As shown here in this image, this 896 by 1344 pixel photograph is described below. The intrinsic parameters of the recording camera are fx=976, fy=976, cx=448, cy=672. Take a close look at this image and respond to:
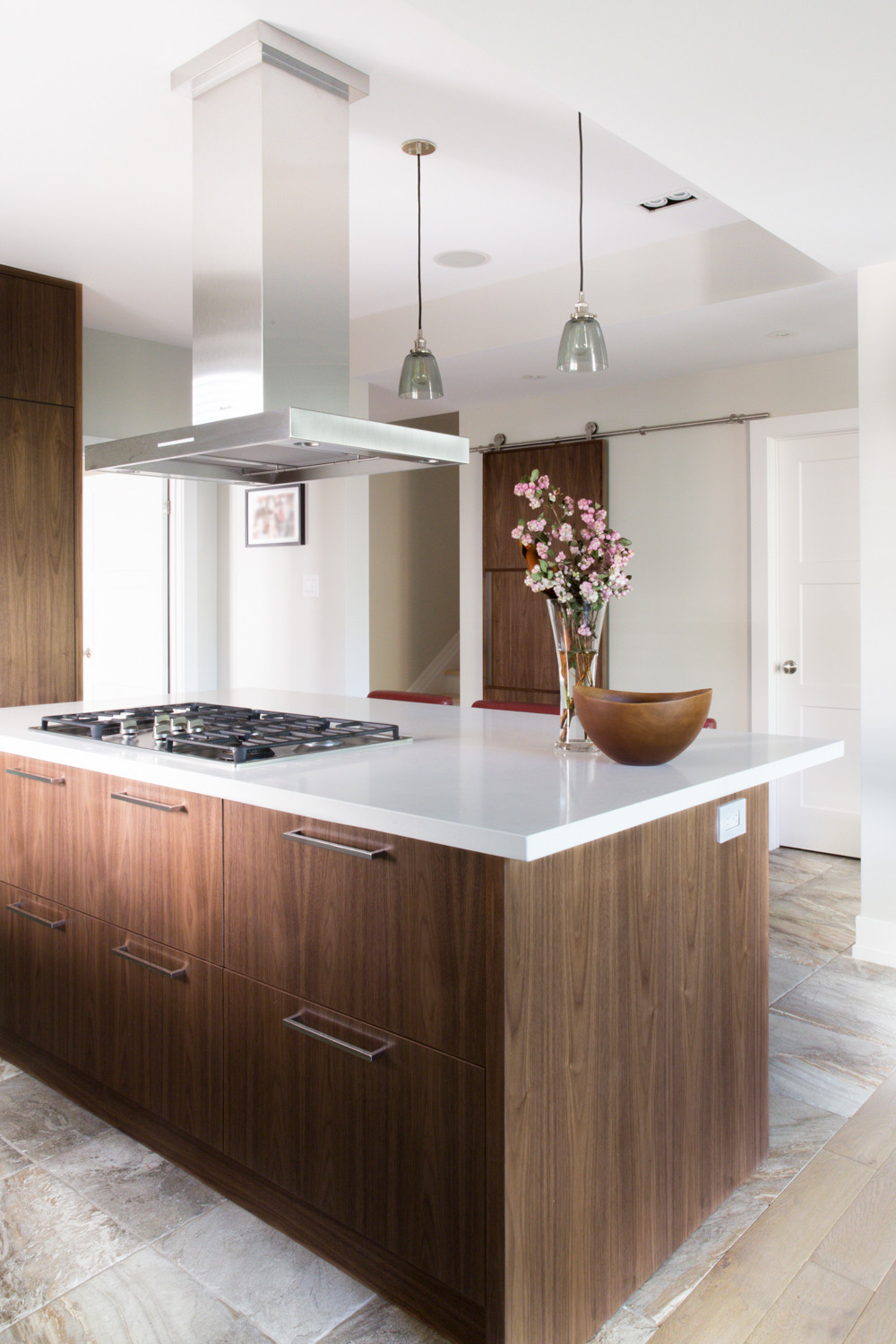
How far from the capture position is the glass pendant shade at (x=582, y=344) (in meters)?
2.75

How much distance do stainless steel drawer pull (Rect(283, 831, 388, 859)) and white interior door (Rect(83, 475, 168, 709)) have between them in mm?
3874

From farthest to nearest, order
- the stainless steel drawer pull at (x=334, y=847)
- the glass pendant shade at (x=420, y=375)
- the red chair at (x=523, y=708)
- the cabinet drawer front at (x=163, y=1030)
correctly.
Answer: the glass pendant shade at (x=420, y=375) < the red chair at (x=523, y=708) < the cabinet drawer front at (x=163, y=1030) < the stainless steel drawer pull at (x=334, y=847)

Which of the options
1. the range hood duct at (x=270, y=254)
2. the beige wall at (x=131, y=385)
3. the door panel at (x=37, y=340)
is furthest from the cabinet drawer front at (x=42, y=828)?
the beige wall at (x=131, y=385)

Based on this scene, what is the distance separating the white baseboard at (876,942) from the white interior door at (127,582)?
368cm

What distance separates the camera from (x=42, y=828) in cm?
239

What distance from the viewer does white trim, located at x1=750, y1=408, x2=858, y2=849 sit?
4.62 metres

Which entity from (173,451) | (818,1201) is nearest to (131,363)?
(173,451)

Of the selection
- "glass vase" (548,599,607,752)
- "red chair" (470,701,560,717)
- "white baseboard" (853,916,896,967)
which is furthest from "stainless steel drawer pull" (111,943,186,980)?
"white baseboard" (853,916,896,967)

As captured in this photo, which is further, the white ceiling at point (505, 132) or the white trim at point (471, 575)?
the white trim at point (471, 575)

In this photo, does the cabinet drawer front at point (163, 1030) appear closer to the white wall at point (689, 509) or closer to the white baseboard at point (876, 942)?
the white baseboard at point (876, 942)

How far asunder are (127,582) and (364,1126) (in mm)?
4410

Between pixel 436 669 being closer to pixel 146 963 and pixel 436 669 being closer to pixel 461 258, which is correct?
pixel 461 258

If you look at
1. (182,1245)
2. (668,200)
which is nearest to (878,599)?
(668,200)

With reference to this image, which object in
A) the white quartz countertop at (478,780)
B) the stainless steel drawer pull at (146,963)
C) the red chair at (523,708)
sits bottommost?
the stainless steel drawer pull at (146,963)
